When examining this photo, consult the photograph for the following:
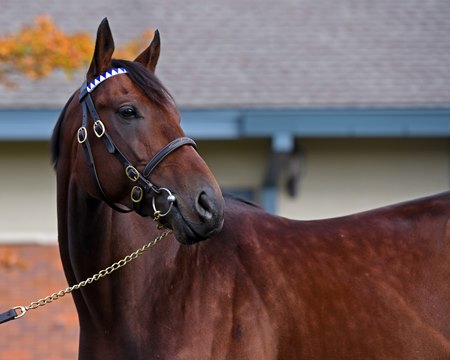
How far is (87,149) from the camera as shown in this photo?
14.2 feet

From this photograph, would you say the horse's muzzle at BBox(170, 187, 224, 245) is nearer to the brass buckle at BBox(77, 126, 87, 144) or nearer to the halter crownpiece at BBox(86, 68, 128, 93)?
the brass buckle at BBox(77, 126, 87, 144)

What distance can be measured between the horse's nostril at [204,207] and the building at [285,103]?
6151 millimetres

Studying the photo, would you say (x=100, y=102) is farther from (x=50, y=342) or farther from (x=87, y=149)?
(x=50, y=342)

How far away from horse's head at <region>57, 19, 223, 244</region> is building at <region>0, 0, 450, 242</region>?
230 inches

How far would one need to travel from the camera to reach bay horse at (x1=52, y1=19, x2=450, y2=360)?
4.20 meters

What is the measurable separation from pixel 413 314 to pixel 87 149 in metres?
1.66

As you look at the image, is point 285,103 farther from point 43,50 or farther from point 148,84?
point 148,84

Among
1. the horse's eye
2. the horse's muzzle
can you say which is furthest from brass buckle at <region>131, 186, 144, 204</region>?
the horse's eye

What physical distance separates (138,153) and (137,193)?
0.56 feet

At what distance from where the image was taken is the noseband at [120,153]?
4.13 metres

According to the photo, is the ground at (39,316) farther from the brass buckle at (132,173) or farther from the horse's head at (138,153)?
the brass buckle at (132,173)

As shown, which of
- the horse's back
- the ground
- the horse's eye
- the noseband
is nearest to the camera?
the noseband

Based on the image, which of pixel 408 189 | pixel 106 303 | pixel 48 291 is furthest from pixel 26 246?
pixel 106 303

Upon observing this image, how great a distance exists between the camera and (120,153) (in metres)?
4.23
